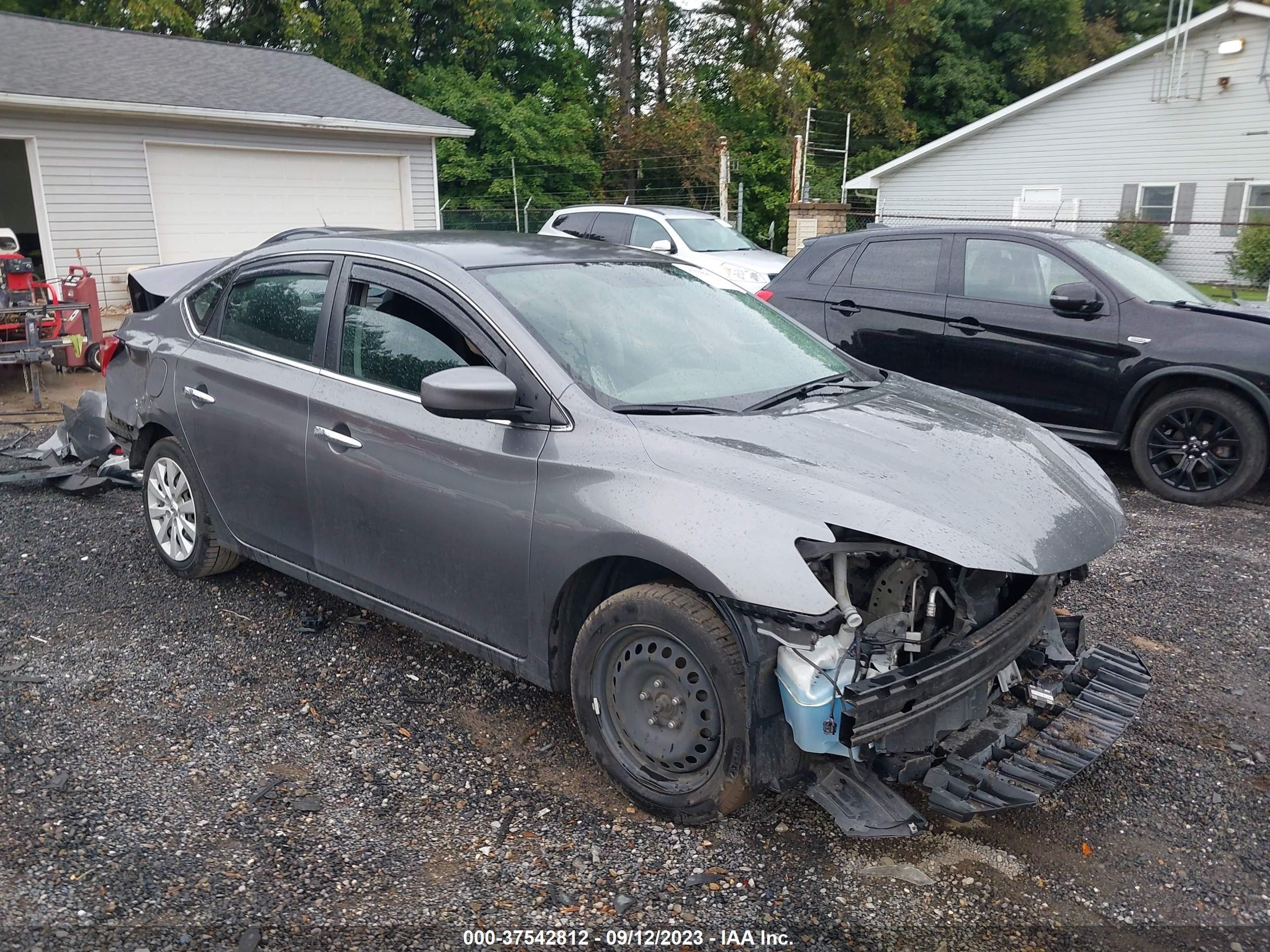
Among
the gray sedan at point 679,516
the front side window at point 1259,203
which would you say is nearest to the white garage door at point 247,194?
the gray sedan at point 679,516

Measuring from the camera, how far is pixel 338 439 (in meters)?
3.91

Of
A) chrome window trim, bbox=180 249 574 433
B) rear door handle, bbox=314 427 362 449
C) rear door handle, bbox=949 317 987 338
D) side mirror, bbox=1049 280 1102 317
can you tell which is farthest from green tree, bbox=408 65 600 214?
rear door handle, bbox=314 427 362 449

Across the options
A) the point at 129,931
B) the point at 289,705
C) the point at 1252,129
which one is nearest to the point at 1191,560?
the point at 289,705

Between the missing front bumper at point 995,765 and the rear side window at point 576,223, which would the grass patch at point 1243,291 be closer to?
the rear side window at point 576,223

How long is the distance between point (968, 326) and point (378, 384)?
4.72m

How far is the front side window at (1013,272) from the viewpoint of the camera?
6.95m

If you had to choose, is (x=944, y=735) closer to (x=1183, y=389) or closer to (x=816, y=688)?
(x=816, y=688)

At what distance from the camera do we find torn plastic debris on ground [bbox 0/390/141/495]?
680 centimetres

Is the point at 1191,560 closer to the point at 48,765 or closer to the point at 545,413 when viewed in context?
the point at 545,413

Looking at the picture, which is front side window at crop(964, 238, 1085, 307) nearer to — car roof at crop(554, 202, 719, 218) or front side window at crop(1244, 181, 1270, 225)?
car roof at crop(554, 202, 719, 218)

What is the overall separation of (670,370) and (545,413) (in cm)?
54

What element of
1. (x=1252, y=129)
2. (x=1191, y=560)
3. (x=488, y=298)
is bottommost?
(x=1191, y=560)

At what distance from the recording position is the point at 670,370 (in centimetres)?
363

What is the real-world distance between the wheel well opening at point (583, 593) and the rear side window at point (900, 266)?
194 inches
